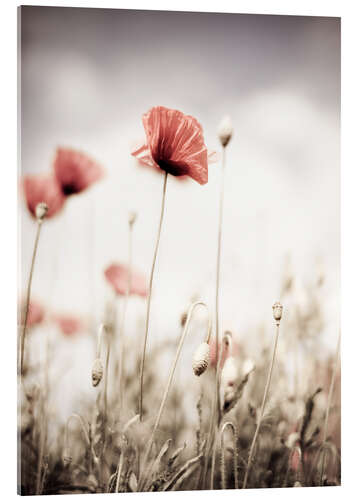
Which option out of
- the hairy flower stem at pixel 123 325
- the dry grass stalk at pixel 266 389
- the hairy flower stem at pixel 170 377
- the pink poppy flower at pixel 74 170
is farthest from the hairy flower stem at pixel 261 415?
the pink poppy flower at pixel 74 170

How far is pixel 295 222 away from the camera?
98.4 inches

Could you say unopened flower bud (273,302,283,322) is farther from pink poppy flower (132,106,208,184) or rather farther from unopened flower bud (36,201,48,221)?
unopened flower bud (36,201,48,221)

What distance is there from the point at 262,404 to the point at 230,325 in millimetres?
252

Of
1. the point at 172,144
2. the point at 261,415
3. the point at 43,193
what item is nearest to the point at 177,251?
the point at 172,144

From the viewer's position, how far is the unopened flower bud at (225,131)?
7.98 ft

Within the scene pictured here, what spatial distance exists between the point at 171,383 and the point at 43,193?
64 cm

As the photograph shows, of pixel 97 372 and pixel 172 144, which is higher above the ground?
pixel 172 144

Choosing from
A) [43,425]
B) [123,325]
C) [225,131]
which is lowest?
[43,425]

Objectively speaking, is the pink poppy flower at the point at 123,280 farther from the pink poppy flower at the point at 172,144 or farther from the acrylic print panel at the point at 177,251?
the pink poppy flower at the point at 172,144

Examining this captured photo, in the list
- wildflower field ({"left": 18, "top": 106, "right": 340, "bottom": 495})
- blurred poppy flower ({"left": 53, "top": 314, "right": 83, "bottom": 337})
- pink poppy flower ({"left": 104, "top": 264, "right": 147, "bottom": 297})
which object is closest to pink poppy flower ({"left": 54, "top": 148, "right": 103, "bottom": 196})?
wildflower field ({"left": 18, "top": 106, "right": 340, "bottom": 495})

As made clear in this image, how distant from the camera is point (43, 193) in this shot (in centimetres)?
233

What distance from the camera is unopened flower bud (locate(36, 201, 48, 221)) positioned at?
2.32 m

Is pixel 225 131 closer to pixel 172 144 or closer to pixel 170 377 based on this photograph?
pixel 172 144

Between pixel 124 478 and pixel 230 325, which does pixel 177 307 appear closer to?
pixel 230 325
